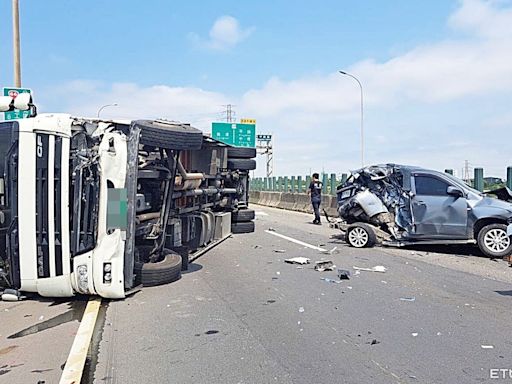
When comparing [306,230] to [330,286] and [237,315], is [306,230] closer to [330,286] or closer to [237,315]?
[330,286]

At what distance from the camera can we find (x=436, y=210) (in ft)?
35.8

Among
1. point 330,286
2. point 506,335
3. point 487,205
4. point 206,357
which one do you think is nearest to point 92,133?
point 206,357

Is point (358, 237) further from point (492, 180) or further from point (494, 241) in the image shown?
point (492, 180)

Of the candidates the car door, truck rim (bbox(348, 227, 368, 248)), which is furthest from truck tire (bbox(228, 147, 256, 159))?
the car door

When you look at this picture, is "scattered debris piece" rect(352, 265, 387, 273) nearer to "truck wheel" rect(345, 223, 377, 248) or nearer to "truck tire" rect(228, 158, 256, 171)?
"truck wheel" rect(345, 223, 377, 248)

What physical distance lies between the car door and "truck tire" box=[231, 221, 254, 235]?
556 cm

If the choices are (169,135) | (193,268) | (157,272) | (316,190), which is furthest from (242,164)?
(157,272)

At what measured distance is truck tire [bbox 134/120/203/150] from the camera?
7168 mm

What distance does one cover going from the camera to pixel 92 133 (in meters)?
6.68

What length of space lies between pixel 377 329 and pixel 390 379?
140 cm

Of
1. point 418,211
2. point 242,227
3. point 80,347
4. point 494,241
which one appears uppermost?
point 418,211

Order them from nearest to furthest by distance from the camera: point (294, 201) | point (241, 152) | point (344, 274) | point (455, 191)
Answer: point (344, 274) → point (455, 191) → point (241, 152) → point (294, 201)

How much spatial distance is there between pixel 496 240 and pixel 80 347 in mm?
8337

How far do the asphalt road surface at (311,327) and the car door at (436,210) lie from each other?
132cm
